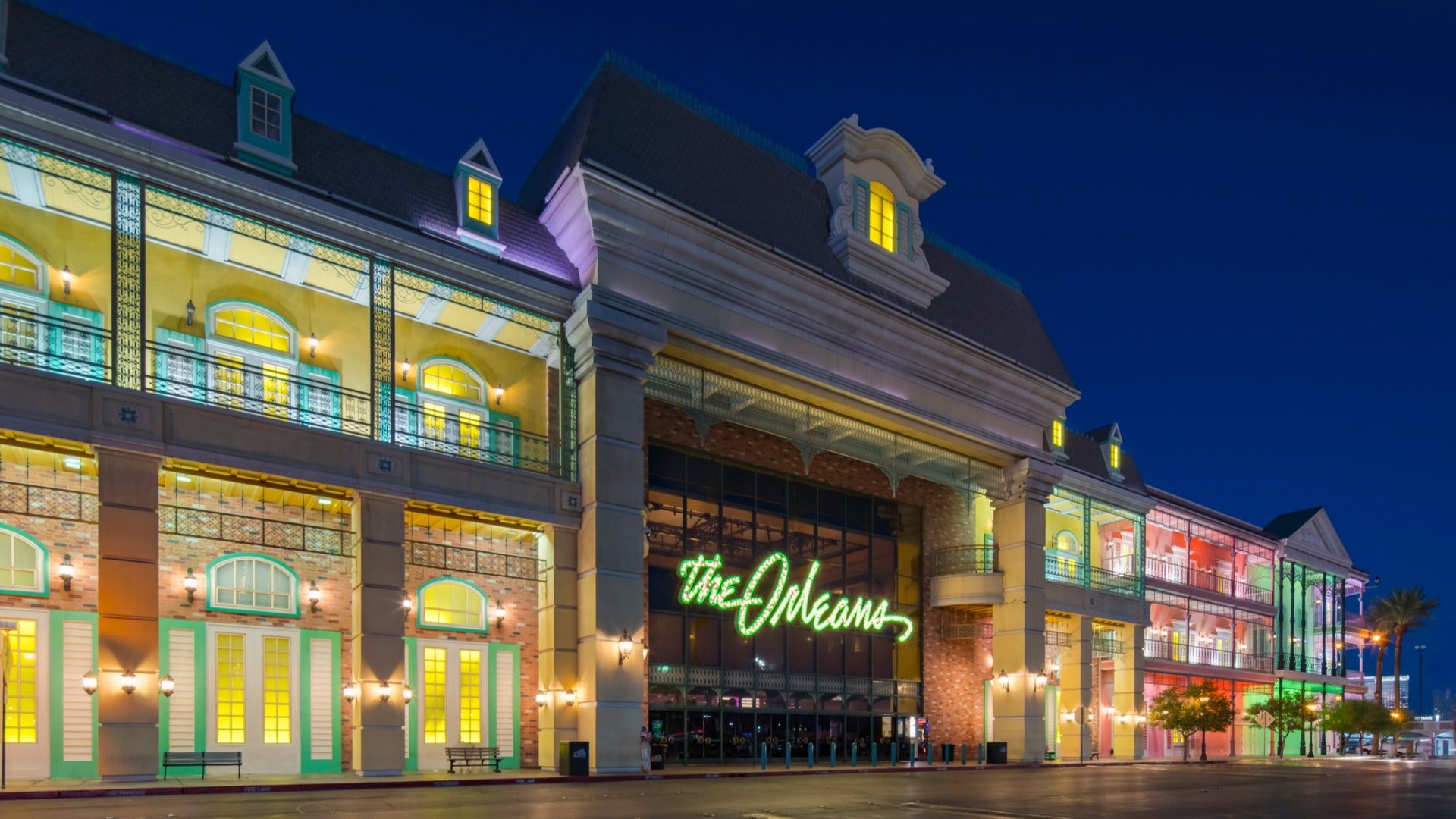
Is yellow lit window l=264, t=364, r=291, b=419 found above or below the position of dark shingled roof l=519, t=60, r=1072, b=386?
below

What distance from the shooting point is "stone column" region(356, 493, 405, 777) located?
22.7 meters

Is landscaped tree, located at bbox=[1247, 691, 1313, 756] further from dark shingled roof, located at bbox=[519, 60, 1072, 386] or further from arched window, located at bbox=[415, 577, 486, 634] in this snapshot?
arched window, located at bbox=[415, 577, 486, 634]

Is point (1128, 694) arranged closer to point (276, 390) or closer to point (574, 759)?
point (574, 759)

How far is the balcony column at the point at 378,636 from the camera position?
22.7m

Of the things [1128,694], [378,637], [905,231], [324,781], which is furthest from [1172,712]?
[324,781]

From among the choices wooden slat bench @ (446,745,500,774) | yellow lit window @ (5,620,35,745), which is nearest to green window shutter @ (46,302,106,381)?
yellow lit window @ (5,620,35,745)

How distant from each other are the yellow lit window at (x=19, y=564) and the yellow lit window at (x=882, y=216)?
24.9 meters

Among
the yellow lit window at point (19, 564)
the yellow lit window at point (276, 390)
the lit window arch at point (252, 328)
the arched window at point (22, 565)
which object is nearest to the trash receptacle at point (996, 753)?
the yellow lit window at point (276, 390)

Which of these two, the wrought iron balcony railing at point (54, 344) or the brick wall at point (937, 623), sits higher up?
the wrought iron balcony railing at point (54, 344)

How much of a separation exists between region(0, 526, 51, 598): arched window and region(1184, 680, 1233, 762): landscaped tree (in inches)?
1673

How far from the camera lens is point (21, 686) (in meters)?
21.2

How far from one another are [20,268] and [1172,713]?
1769 inches

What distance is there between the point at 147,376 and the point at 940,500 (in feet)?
98.6

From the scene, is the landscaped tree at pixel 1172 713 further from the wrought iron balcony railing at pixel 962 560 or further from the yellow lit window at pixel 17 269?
the yellow lit window at pixel 17 269
